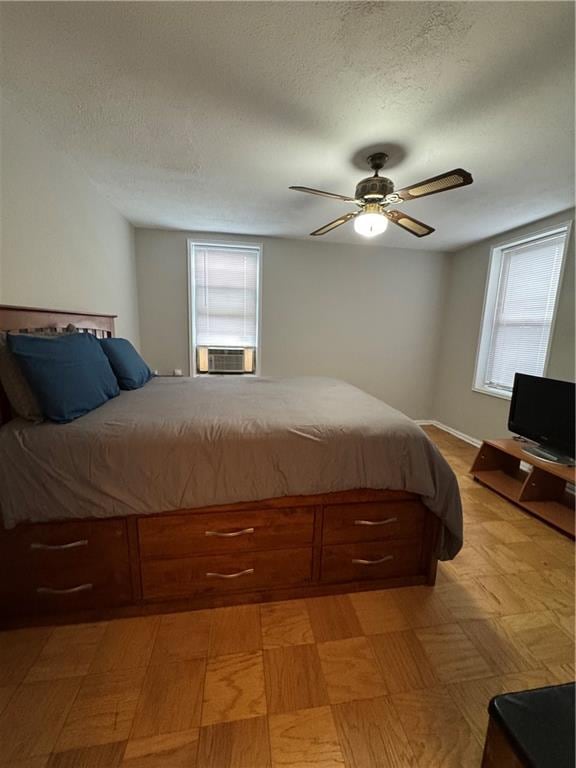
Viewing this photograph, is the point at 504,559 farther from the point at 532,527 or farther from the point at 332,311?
the point at 332,311

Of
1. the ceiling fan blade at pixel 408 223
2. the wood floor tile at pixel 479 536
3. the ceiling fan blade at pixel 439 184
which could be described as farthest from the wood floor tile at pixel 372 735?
the ceiling fan blade at pixel 408 223

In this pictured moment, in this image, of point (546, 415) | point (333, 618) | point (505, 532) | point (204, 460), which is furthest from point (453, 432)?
point (204, 460)

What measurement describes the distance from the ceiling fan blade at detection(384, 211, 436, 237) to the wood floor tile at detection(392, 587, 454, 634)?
7.01ft

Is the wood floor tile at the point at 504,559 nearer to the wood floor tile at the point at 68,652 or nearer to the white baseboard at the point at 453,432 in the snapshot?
the white baseboard at the point at 453,432

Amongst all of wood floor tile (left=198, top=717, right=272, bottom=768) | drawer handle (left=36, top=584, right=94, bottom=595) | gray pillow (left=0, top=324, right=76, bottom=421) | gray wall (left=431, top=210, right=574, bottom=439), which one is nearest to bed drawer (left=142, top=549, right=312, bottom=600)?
drawer handle (left=36, top=584, right=94, bottom=595)

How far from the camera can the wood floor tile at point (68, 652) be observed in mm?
1203

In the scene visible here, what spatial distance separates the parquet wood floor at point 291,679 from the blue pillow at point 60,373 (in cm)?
99

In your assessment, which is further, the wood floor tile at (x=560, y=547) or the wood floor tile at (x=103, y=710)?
the wood floor tile at (x=560, y=547)

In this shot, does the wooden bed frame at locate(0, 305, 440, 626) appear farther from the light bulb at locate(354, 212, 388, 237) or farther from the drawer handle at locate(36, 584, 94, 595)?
the light bulb at locate(354, 212, 388, 237)

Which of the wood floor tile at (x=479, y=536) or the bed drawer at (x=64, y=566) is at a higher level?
the bed drawer at (x=64, y=566)

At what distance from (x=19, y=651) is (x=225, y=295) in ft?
10.9

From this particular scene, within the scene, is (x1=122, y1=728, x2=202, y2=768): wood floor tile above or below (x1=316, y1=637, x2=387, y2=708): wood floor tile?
below

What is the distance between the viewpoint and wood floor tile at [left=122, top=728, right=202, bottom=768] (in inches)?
37.8

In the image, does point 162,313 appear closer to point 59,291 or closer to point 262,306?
point 262,306
